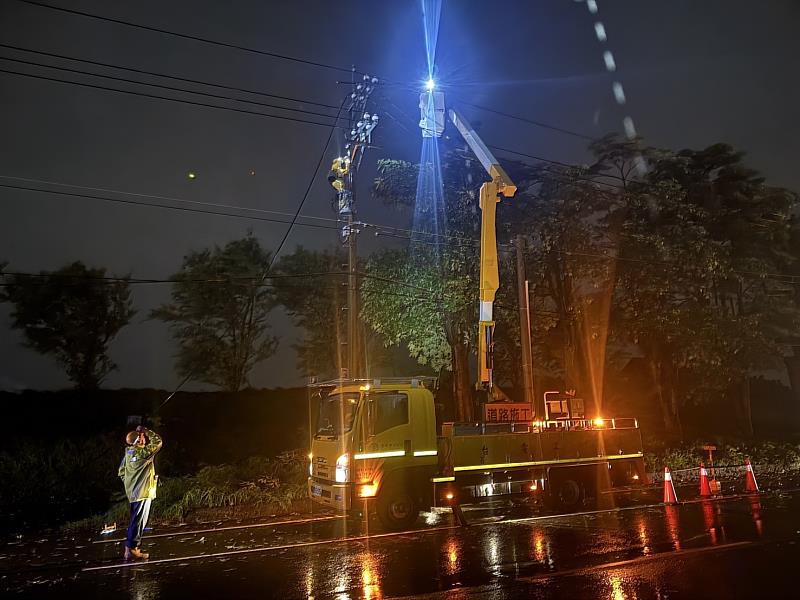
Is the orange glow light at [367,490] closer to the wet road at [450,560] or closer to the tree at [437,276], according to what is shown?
the wet road at [450,560]

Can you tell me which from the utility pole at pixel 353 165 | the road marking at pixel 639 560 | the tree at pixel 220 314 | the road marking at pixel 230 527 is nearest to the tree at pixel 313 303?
the tree at pixel 220 314

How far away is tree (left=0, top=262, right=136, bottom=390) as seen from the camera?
24359 millimetres

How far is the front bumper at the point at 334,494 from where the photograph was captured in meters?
9.90

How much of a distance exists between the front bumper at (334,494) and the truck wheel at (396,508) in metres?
0.68

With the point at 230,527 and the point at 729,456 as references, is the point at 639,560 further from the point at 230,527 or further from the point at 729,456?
the point at 729,456

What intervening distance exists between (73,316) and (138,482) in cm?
1909

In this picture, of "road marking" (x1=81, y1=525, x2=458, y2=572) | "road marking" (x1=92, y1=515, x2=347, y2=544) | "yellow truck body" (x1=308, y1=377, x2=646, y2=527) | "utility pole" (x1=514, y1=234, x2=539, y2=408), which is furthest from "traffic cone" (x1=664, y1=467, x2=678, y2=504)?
"road marking" (x1=92, y1=515, x2=347, y2=544)

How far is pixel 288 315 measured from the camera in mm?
28844

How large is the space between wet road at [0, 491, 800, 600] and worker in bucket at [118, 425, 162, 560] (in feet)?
1.06

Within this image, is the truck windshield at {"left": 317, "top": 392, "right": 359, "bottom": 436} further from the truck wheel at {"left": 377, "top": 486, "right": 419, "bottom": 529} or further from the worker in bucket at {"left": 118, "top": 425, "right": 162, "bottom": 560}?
the worker in bucket at {"left": 118, "top": 425, "right": 162, "bottom": 560}

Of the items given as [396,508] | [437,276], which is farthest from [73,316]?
[396,508]

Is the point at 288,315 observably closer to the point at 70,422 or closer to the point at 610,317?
the point at 70,422

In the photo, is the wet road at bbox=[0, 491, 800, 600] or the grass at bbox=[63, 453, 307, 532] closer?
the wet road at bbox=[0, 491, 800, 600]

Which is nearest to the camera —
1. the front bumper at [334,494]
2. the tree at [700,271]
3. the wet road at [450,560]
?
the wet road at [450,560]
